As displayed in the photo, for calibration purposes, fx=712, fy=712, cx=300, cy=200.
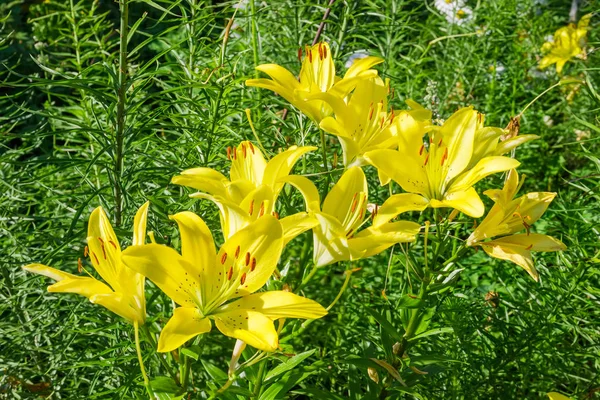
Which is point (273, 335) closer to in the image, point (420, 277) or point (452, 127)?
point (420, 277)

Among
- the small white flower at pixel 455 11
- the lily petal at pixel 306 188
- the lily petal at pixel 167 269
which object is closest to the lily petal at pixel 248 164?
the lily petal at pixel 306 188

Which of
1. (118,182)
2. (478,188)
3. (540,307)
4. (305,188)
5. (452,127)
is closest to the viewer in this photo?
(305,188)

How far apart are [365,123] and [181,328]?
50 centimetres

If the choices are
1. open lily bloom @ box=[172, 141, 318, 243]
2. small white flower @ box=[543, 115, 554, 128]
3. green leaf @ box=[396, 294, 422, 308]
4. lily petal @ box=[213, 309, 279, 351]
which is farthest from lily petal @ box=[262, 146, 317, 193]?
small white flower @ box=[543, 115, 554, 128]

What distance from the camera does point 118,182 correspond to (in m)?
1.33

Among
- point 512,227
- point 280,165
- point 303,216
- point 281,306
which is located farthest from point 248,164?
point 512,227

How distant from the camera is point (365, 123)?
120 cm

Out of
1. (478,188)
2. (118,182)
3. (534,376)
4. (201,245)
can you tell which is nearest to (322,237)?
(201,245)

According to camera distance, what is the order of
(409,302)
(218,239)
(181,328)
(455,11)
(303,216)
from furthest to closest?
(455,11) → (218,239) → (409,302) → (303,216) → (181,328)

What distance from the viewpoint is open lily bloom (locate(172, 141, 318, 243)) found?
3.22ft

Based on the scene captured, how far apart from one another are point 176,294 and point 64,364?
86 cm

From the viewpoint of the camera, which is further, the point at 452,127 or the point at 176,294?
the point at 452,127

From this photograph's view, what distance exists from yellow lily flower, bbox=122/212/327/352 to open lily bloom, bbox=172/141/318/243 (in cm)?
5

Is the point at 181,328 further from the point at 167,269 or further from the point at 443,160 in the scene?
the point at 443,160
